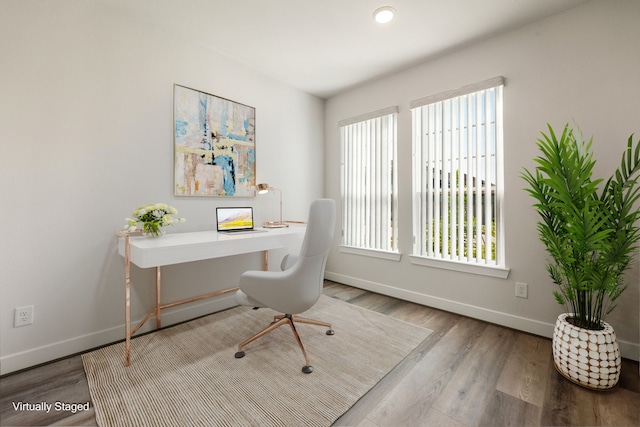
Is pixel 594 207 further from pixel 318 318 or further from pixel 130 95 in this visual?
pixel 130 95

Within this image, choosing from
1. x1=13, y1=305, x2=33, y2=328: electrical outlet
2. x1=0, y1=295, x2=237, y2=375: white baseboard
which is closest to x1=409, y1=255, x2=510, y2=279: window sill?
x1=0, y1=295, x2=237, y2=375: white baseboard

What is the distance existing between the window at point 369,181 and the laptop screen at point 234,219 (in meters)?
1.43

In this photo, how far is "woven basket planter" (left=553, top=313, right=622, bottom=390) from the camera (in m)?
1.55

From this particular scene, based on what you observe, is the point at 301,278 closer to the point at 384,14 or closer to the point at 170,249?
the point at 170,249

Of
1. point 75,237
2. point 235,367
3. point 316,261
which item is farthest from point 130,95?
point 235,367

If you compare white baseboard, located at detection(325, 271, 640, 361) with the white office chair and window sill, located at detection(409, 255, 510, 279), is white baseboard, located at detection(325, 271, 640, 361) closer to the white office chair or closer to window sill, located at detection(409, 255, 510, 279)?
window sill, located at detection(409, 255, 510, 279)

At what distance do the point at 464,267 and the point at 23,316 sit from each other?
11.3 feet

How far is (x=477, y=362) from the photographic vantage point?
1858mm

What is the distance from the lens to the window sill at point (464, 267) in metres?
2.41

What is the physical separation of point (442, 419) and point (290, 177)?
2.74 metres

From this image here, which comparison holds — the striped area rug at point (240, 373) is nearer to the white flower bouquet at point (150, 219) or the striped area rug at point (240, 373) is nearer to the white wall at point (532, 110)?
the white wall at point (532, 110)

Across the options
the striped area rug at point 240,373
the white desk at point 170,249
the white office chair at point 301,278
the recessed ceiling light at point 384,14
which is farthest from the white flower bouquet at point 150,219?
the recessed ceiling light at point 384,14

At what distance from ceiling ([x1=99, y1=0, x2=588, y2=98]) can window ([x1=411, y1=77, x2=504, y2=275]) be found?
0.48 meters

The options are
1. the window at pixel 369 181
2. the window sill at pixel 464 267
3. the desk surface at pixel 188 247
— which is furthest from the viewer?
the window at pixel 369 181
